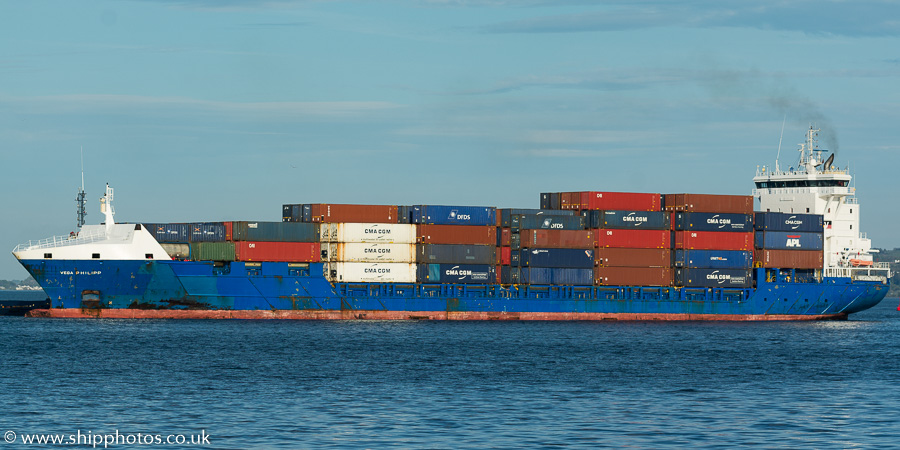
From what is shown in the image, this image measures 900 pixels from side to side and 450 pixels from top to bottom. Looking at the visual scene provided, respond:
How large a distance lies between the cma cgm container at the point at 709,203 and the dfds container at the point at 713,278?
434cm

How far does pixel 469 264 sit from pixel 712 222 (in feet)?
58.7

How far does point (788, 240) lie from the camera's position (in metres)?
79.6

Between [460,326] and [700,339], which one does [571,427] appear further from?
[460,326]

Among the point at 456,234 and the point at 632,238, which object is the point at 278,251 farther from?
the point at 632,238

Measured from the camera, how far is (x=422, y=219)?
73.3 m

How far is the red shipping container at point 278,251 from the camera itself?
7069cm

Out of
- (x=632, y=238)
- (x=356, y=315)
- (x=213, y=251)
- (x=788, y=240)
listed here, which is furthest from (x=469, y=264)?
(x=788, y=240)

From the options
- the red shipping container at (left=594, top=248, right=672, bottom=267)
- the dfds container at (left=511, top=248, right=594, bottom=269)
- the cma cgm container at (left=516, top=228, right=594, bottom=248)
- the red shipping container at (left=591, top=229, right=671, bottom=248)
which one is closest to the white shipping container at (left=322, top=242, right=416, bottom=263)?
the dfds container at (left=511, top=248, right=594, bottom=269)

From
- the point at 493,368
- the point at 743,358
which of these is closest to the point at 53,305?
the point at 493,368

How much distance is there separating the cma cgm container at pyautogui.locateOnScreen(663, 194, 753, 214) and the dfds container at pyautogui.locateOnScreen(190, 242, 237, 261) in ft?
101

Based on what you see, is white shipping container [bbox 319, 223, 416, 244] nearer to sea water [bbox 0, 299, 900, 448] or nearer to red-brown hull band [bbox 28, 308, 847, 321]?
red-brown hull band [bbox 28, 308, 847, 321]

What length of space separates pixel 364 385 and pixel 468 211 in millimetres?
35987

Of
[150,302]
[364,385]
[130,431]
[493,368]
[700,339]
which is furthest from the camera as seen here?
[150,302]

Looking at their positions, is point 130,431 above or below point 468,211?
below
